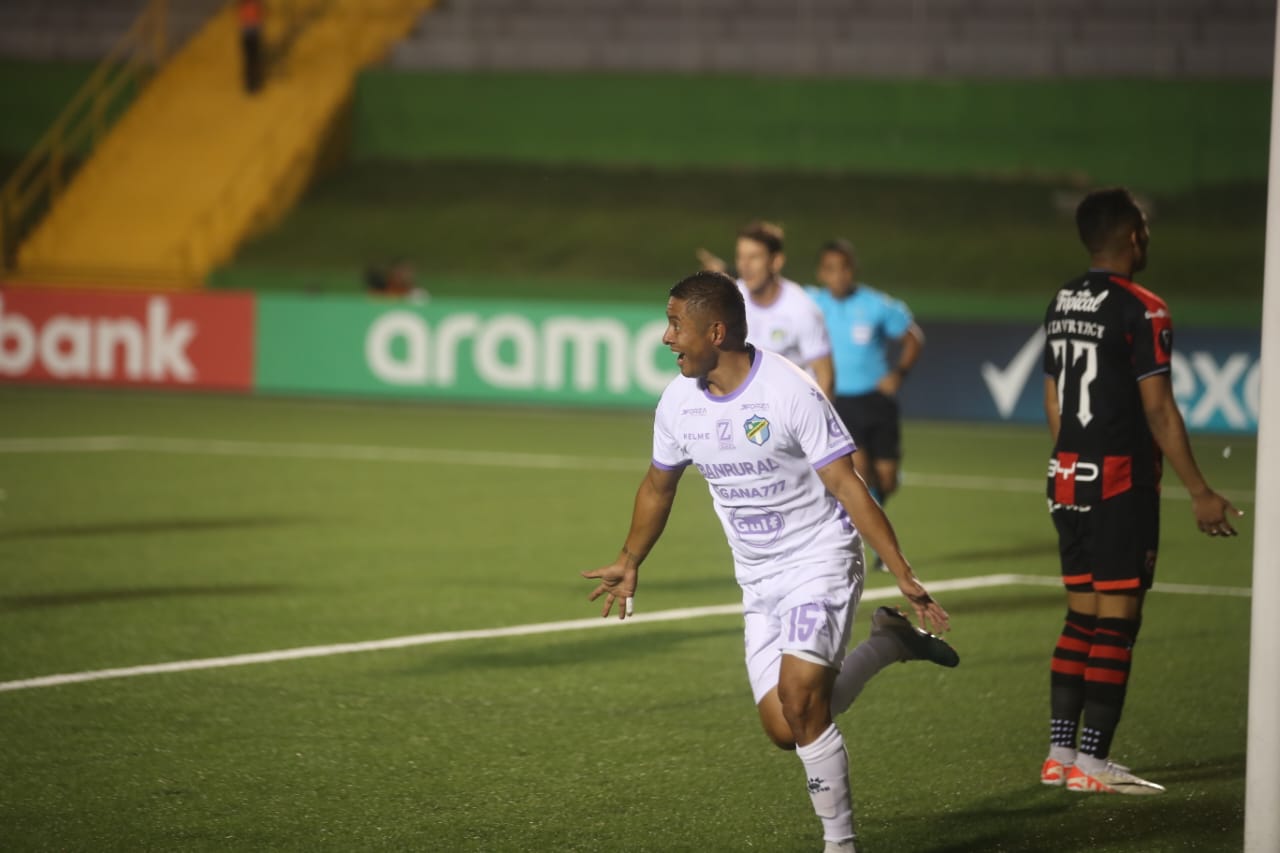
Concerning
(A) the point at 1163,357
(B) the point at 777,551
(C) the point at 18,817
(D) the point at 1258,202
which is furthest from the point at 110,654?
(D) the point at 1258,202

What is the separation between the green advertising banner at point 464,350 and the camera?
21203mm

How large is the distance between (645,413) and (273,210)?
10.7 m

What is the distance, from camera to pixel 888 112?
92.7 ft

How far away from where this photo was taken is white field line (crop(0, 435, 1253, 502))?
52.4 ft

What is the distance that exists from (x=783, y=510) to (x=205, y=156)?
86.4 feet

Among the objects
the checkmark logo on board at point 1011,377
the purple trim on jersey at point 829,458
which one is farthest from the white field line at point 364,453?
the purple trim on jersey at point 829,458

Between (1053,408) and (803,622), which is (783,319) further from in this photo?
(803,622)

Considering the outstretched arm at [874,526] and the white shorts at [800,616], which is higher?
the outstretched arm at [874,526]

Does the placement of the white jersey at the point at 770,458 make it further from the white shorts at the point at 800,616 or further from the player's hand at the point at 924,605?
the player's hand at the point at 924,605

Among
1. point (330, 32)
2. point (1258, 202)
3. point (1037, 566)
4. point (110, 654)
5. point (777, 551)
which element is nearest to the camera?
point (777, 551)

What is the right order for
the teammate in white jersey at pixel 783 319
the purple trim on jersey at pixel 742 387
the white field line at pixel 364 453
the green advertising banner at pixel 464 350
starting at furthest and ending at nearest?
the green advertising banner at pixel 464 350 < the white field line at pixel 364 453 < the teammate in white jersey at pixel 783 319 < the purple trim on jersey at pixel 742 387

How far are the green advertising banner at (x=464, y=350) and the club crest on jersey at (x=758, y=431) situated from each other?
15.1m

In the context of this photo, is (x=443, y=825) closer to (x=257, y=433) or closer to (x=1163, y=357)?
(x=1163, y=357)

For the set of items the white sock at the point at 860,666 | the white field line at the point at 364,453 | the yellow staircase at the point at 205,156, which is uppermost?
the yellow staircase at the point at 205,156
